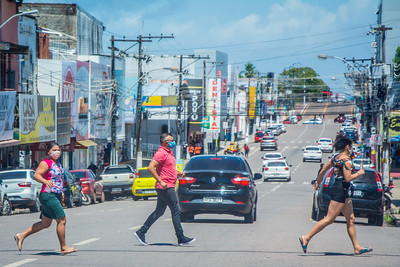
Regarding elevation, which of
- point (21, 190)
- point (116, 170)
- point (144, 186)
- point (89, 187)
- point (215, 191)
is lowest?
point (144, 186)

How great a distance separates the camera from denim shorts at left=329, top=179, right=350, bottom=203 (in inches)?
426

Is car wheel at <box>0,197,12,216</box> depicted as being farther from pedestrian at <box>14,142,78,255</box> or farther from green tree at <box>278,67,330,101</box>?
green tree at <box>278,67,330,101</box>

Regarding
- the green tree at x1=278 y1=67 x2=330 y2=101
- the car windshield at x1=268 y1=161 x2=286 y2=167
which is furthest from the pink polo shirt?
the green tree at x1=278 y1=67 x2=330 y2=101

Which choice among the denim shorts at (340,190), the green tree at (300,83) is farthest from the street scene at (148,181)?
the green tree at (300,83)

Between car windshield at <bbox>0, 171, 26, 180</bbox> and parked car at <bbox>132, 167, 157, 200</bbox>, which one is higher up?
car windshield at <bbox>0, 171, 26, 180</bbox>

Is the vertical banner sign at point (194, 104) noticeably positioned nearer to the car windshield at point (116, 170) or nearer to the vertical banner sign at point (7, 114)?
the car windshield at point (116, 170)

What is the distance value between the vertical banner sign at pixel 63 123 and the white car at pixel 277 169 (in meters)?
13.5

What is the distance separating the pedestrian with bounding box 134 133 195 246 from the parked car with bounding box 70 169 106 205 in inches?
722

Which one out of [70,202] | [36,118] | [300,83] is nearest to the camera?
[70,202]

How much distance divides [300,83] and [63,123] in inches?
5864

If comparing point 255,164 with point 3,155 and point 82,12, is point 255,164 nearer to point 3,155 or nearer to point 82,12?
point 82,12

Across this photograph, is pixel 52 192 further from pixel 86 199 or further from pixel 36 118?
pixel 36 118

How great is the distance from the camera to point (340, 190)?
10852 mm

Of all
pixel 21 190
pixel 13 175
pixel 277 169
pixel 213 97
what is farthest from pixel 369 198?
pixel 213 97
